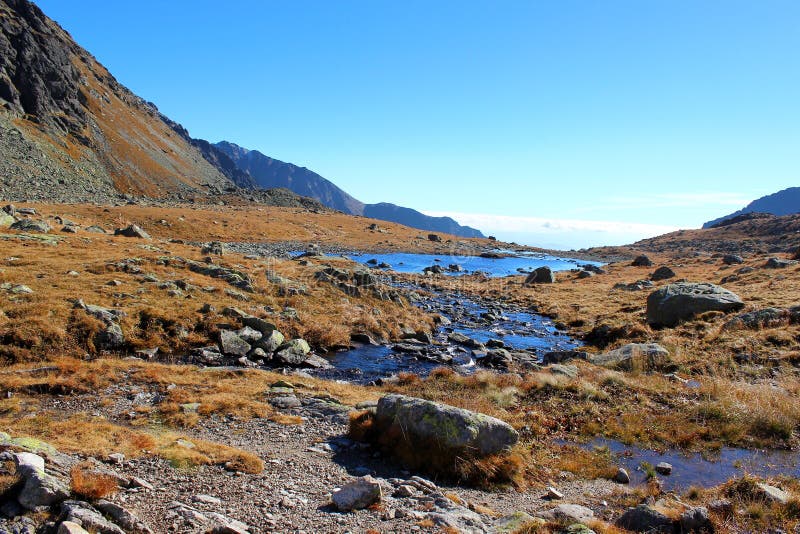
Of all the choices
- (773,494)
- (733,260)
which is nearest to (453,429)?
(773,494)

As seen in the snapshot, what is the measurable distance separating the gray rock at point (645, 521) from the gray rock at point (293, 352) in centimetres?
1842

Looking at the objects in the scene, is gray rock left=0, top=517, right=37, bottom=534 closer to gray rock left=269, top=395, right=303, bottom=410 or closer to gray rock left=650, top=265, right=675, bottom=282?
gray rock left=269, top=395, right=303, bottom=410

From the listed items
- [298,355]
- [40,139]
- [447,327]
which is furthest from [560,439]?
[40,139]

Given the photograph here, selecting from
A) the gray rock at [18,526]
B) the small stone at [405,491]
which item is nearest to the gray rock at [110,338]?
the gray rock at [18,526]

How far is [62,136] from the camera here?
12744 centimetres

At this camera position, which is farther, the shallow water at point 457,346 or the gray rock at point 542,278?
the gray rock at point 542,278

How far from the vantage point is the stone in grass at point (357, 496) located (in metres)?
8.92

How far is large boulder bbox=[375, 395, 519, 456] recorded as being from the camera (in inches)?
462

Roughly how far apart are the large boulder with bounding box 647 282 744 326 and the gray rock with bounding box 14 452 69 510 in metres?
38.5

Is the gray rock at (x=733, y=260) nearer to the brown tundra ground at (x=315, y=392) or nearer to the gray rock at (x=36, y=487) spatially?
the brown tundra ground at (x=315, y=392)

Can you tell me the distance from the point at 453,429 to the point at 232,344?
16.6 m

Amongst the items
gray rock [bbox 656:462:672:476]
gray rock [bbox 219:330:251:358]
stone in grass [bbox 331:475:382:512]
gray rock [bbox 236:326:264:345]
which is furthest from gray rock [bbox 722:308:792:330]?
gray rock [bbox 219:330:251:358]

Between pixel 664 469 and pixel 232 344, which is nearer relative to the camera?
pixel 664 469

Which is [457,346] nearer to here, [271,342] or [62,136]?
[271,342]
